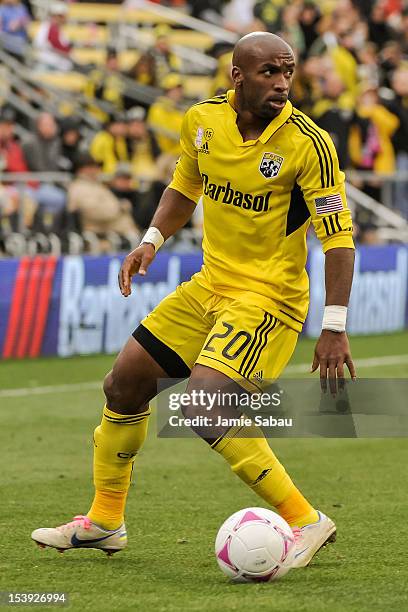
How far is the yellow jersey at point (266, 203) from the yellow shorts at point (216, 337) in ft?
0.20

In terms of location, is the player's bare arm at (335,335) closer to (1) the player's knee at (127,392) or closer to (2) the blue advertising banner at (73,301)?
(1) the player's knee at (127,392)

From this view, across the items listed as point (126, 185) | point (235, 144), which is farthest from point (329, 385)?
point (126, 185)

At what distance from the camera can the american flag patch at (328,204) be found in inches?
224

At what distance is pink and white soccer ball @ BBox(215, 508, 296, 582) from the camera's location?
18.1ft

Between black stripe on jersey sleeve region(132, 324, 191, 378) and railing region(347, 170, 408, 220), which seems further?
railing region(347, 170, 408, 220)

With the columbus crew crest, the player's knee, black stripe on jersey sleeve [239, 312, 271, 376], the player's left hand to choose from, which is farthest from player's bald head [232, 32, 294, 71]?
the player's knee

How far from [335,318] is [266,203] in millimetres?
608

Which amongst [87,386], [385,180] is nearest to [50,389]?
[87,386]

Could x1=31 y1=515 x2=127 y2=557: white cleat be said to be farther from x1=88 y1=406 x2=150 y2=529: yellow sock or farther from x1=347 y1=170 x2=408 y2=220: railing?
x1=347 y1=170 x2=408 y2=220: railing

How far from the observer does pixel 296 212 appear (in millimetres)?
5918

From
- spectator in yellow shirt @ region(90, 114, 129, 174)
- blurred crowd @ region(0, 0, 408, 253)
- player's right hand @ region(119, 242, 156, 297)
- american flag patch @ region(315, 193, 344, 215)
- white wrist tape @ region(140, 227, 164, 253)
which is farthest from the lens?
spectator in yellow shirt @ region(90, 114, 129, 174)

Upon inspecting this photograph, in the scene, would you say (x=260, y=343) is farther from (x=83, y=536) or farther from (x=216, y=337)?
(x=83, y=536)

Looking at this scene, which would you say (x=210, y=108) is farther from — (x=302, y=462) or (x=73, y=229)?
(x=73, y=229)

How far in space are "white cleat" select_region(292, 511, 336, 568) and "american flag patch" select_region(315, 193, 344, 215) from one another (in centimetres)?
133
